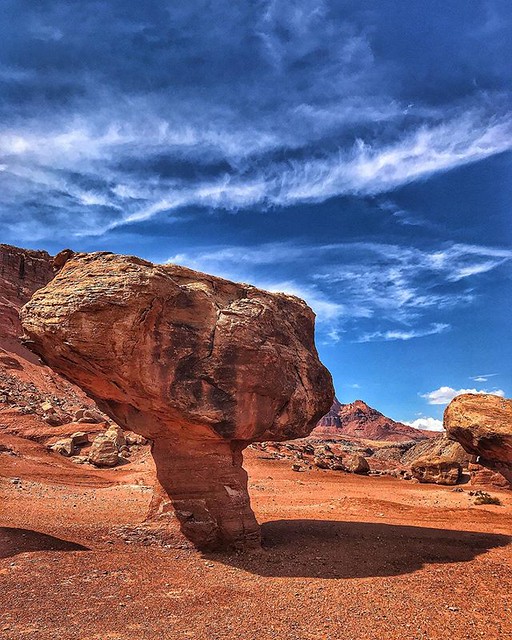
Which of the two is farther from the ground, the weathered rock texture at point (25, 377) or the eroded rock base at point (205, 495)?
the weathered rock texture at point (25, 377)

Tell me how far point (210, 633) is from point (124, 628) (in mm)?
1341

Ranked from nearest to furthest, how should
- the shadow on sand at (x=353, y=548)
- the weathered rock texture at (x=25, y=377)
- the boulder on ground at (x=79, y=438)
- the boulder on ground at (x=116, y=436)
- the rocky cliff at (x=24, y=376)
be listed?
the shadow on sand at (x=353, y=548), the boulder on ground at (x=116, y=436), the boulder on ground at (x=79, y=438), the weathered rock texture at (x=25, y=377), the rocky cliff at (x=24, y=376)

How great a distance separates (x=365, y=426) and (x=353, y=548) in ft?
441

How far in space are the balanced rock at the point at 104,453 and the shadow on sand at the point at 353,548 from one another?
50.2 ft

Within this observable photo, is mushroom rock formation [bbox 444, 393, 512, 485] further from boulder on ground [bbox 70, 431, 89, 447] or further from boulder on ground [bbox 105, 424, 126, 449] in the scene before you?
boulder on ground [bbox 70, 431, 89, 447]

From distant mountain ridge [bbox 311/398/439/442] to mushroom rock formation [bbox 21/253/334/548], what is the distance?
11616 cm

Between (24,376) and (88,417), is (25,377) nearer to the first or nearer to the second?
(24,376)

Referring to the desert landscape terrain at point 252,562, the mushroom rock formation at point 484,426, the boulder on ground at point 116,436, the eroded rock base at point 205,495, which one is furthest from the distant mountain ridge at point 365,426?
the eroded rock base at point 205,495

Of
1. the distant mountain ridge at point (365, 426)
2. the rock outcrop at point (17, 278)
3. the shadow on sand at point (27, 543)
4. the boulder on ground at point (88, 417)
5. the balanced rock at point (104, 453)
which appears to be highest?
the rock outcrop at point (17, 278)

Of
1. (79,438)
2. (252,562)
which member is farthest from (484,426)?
(79,438)

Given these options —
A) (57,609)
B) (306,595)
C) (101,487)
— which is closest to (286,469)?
(101,487)

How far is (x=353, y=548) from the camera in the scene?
41.2 ft

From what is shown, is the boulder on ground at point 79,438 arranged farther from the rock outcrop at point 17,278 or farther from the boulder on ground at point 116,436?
the rock outcrop at point 17,278

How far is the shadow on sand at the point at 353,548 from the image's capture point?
419 inches
